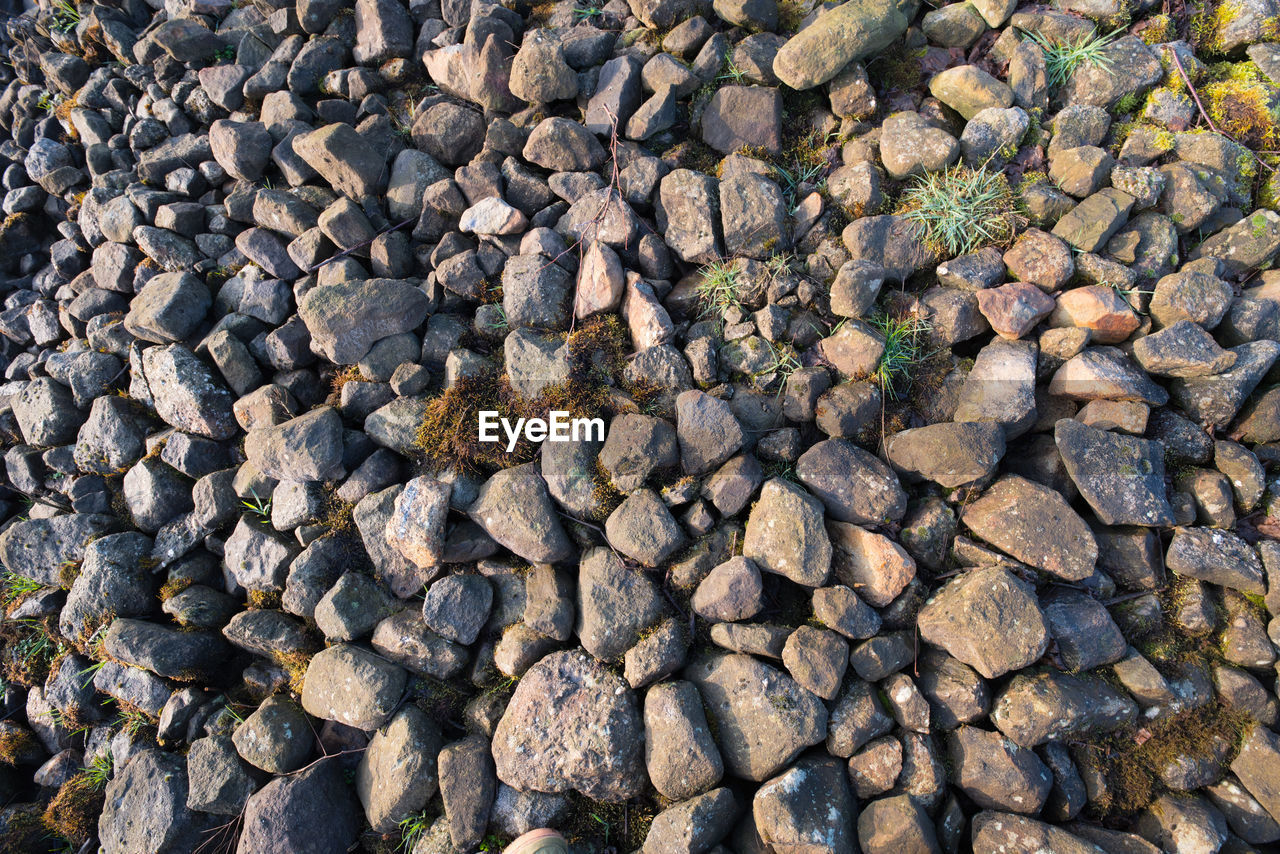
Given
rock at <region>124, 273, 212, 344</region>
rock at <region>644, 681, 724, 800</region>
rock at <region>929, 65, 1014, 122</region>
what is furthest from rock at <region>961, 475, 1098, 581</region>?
rock at <region>124, 273, 212, 344</region>

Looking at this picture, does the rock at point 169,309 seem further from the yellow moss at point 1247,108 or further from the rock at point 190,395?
the yellow moss at point 1247,108

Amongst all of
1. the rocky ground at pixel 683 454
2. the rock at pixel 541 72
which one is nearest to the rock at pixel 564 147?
the rocky ground at pixel 683 454

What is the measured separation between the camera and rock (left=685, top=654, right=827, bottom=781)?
307 centimetres

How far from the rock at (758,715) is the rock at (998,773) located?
27.0 inches

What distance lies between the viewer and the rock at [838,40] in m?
4.05

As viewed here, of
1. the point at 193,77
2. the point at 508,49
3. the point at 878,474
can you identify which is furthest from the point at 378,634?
the point at 193,77

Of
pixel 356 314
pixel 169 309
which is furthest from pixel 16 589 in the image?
pixel 356 314

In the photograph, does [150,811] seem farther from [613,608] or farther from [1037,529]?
[1037,529]

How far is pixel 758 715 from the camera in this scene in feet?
10.3

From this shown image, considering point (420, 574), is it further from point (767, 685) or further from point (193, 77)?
point (193, 77)

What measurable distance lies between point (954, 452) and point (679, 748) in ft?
6.92

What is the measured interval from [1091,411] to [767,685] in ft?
7.79

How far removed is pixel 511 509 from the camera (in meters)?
3.53

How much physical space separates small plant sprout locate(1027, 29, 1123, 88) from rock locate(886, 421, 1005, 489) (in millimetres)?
Answer: 2691
